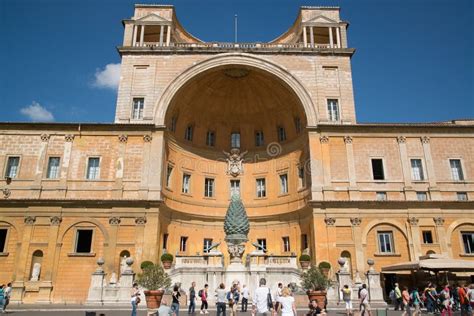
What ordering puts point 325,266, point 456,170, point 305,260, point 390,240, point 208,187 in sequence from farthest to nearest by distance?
1. point 208,187
2. point 456,170
3. point 390,240
4. point 305,260
5. point 325,266

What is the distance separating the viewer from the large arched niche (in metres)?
29.9

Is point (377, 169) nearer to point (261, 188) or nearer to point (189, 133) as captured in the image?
point (261, 188)

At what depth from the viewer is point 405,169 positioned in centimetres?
2848

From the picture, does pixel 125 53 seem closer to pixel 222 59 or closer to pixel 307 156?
pixel 222 59

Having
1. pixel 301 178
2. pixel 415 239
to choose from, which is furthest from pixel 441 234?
pixel 301 178

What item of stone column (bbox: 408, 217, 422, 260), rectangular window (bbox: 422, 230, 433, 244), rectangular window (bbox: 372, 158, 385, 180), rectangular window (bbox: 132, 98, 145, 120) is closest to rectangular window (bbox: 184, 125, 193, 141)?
rectangular window (bbox: 132, 98, 145, 120)

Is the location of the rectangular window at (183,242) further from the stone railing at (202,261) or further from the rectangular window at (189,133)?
the rectangular window at (189,133)

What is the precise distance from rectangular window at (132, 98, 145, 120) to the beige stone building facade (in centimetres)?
18

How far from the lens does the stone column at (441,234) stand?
26484 mm

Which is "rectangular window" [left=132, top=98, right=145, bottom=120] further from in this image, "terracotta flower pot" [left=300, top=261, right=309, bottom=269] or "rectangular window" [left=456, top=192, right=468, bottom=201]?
"rectangular window" [left=456, top=192, right=468, bottom=201]

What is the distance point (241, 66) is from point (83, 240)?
18133 millimetres

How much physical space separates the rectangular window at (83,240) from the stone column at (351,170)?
62.4 feet

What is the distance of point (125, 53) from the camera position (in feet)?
103

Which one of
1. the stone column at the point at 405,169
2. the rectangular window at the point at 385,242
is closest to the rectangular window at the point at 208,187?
the rectangular window at the point at 385,242
